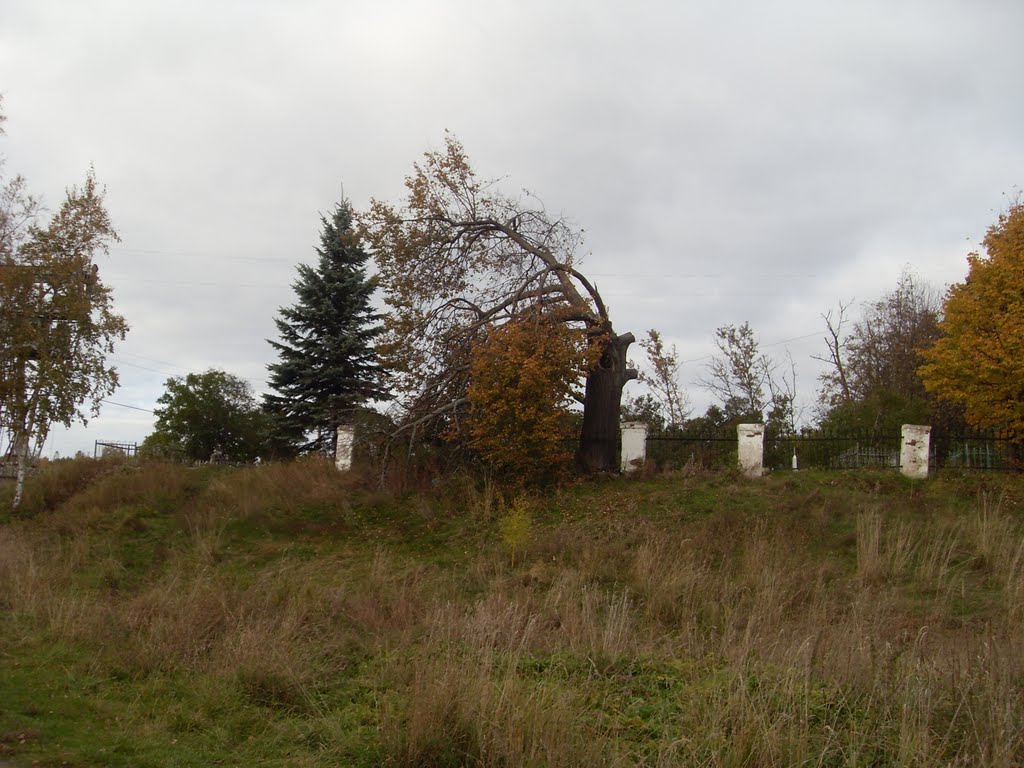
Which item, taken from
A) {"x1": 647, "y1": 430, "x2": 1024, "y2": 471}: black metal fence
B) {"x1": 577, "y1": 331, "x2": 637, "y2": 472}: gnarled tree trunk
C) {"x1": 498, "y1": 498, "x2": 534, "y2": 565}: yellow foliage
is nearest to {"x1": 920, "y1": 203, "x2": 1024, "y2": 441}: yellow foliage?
{"x1": 647, "y1": 430, "x2": 1024, "y2": 471}: black metal fence

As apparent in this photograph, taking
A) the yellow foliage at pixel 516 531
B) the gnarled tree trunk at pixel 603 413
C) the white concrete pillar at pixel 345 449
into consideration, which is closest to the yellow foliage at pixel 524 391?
the yellow foliage at pixel 516 531

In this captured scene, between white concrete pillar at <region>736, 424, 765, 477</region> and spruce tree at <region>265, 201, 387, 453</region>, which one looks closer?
white concrete pillar at <region>736, 424, 765, 477</region>

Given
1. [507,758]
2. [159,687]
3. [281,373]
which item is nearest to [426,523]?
[159,687]

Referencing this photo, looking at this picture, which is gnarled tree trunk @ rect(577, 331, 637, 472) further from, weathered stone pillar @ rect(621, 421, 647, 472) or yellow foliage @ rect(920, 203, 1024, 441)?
yellow foliage @ rect(920, 203, 1024, 441)

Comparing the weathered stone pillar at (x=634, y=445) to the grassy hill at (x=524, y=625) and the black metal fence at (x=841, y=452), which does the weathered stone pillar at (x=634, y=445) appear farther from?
the grassy hill at (x=524, y=625)

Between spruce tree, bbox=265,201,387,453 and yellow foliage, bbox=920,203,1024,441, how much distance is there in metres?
17.9

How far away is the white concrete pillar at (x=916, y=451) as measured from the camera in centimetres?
1612

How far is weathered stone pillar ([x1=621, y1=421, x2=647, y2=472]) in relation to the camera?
726 inches

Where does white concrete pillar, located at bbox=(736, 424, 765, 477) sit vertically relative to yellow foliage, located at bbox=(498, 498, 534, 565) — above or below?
above

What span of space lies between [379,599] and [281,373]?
20.0 metres

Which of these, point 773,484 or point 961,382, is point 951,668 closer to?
point 773,484

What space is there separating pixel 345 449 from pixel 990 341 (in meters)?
15.2

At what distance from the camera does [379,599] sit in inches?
403

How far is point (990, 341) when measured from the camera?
1700 centimetres
